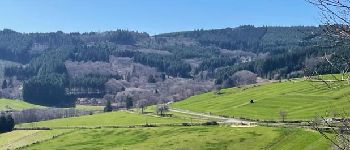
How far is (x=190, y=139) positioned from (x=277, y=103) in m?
47.5

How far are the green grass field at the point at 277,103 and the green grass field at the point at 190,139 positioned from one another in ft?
60.9

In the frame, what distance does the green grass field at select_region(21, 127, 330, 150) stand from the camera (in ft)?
348

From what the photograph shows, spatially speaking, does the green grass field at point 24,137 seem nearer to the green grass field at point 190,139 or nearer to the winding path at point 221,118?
the green grass field at point 190,139

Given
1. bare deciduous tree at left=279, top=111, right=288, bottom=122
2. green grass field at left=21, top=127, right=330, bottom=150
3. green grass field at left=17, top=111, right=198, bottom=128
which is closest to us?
green grass field at left=21, top=127, right=330, bottom=150

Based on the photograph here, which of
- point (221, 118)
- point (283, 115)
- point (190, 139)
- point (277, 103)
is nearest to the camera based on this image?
point (190, 139)

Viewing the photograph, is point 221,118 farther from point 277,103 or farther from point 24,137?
point 24,137

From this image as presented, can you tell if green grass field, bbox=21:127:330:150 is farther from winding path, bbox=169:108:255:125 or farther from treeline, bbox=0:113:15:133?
treeline, bbox=0:113:15:133

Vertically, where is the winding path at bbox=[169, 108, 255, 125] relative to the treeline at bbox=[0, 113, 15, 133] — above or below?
above

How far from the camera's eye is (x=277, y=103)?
160m

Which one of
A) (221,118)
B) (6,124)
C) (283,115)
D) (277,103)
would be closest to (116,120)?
(6,124)

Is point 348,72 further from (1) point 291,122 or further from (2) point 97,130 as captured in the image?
(2) point 97,130

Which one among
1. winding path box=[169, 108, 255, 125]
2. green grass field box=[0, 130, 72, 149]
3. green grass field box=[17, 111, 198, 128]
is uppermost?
winding path box=[169, 108, 255, 125]

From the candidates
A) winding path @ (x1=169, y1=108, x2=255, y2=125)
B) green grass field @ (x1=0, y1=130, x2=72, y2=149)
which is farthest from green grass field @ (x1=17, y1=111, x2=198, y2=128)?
green grass field @ (x1=0, y1=130, x2=72, y2=149)

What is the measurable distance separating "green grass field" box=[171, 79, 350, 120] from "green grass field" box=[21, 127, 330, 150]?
18.6m
